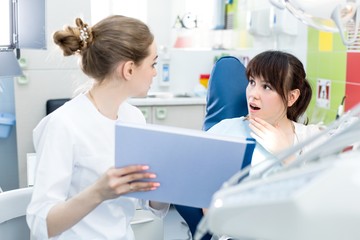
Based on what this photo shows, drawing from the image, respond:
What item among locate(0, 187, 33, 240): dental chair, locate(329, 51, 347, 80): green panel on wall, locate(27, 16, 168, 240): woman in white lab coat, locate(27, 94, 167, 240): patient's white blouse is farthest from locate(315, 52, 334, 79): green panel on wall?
locate(0, 187, 33, 240): dental chair

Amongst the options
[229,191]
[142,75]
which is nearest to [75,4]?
[142,75]

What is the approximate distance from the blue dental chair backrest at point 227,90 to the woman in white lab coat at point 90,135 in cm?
64

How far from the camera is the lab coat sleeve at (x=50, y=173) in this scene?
135 cm

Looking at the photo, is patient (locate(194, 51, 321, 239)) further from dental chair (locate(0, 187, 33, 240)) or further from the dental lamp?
dental chair (locate(0, 187, 33, 240))

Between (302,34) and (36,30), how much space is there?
169 centimetres

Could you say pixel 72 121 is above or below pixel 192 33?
below

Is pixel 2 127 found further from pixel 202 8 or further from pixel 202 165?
pixel 202 165

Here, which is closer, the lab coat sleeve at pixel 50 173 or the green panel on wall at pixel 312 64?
the lab coat sleeve at pixel 50 173

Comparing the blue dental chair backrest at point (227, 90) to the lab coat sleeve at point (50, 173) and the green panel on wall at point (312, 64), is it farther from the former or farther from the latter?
the green panel on wall at point (312, 64)

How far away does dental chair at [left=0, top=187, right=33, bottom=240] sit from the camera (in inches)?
62.3

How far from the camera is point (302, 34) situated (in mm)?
3342

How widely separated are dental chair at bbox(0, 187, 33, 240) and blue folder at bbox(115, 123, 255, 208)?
589mm

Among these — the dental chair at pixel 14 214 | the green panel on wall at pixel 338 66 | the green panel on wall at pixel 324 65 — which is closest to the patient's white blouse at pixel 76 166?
the dental chair at pixel 14 214

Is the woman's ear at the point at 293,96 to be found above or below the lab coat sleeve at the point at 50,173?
above
